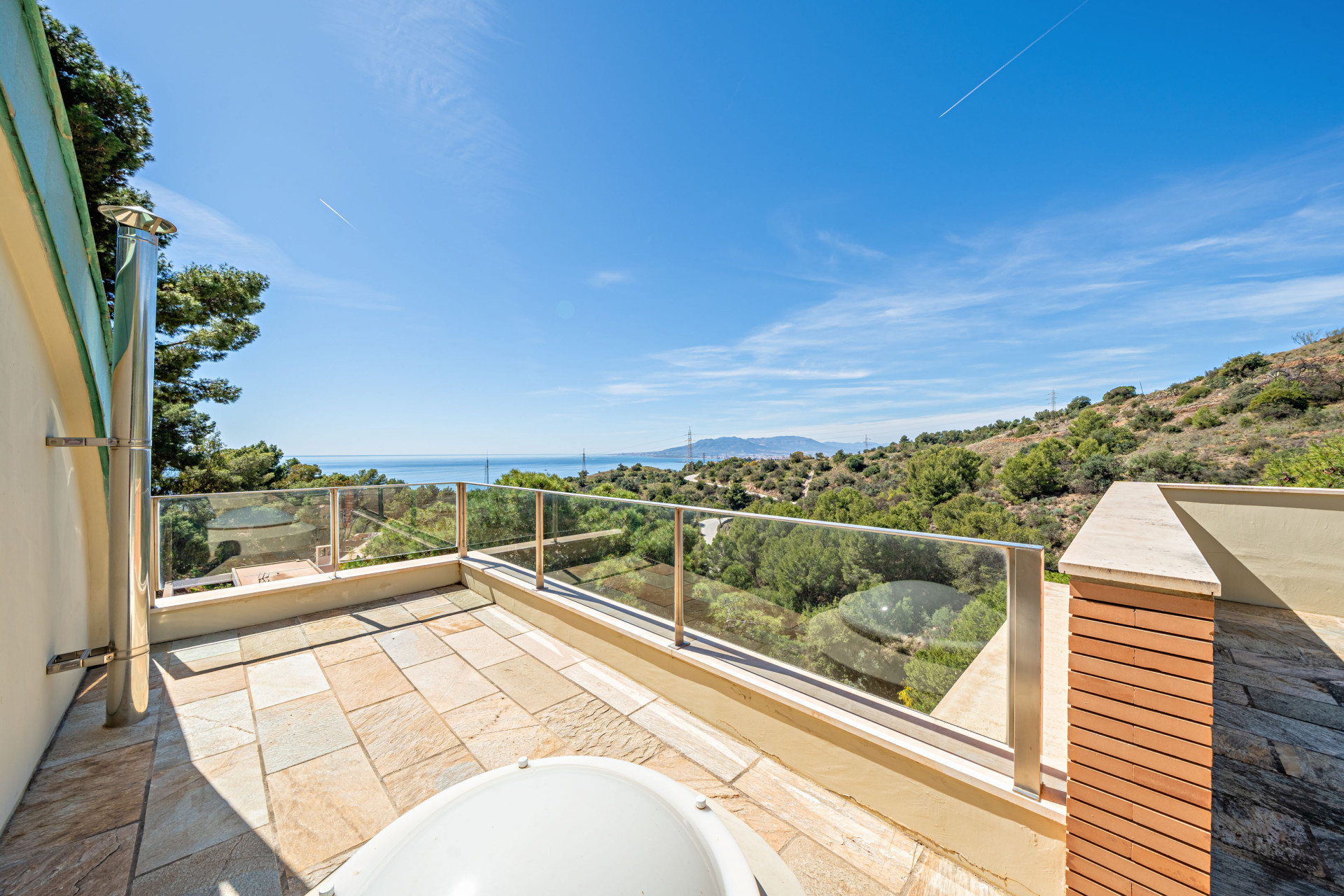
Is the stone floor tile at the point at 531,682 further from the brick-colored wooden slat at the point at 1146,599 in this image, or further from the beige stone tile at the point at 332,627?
the brick-colored wooden slat at the point at 1146,599

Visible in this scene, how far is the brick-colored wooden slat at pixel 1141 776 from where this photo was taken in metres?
1.29

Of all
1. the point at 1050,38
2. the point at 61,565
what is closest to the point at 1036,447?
the point at 1050,38

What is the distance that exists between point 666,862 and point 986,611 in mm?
1580

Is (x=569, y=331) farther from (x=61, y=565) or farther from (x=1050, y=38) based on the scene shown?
(x=61, y=565)

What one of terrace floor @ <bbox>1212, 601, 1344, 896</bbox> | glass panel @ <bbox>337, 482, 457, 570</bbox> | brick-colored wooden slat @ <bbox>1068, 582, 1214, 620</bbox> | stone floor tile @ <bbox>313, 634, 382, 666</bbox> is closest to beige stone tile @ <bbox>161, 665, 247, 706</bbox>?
stone floor tile @ <bbox>313, 634, 382, 666</bbox>

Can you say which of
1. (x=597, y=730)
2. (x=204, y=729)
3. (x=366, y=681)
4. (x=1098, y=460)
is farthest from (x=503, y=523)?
(x=1098, y=460)

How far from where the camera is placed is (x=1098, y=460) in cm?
1905

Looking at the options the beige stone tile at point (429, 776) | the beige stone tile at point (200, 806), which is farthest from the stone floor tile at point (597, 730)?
the beige stone tile at point (200, 806)

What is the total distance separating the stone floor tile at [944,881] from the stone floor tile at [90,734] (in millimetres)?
3932

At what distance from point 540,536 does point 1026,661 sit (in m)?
3.71

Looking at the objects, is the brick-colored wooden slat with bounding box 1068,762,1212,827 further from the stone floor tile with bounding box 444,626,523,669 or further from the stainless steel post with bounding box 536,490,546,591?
the stainless steel post with bounding box 536,490,546,591

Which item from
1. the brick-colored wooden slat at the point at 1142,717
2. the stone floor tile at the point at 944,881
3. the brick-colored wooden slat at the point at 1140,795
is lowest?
the stone floor tile at the point at 944,881

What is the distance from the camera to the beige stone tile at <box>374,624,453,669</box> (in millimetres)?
3527

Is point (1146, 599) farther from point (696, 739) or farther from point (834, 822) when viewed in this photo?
point (696, 739)
